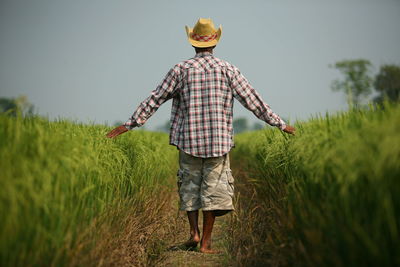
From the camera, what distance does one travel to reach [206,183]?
10.8 feet

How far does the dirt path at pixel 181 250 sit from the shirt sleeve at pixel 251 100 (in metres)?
1.23

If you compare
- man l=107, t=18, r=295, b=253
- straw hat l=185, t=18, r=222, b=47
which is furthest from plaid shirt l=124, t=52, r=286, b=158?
straw hat l=185, t=18, r=222, b=47

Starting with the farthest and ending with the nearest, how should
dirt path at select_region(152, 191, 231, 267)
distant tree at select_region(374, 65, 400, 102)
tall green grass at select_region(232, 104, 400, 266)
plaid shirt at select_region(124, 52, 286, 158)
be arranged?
distant tree at select_region(374, 65, 400, 102)
plaid shirt at select_region(124, 52, 286, 158)
dirt path at select_region(152, 191, 231, 267)
tall green grass at select_region(232, 104, 400, 266)

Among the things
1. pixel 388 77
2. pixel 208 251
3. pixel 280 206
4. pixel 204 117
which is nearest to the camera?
pixel 280 206

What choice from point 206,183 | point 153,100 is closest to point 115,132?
point 153,100

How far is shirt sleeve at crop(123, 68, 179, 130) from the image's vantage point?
3.30 metres

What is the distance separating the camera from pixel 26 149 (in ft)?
6.68

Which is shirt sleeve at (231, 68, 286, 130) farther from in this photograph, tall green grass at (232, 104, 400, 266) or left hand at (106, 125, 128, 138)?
left hand at (106, 125, 128, 138)

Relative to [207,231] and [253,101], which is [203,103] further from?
[207,231]

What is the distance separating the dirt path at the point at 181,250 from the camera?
307cm

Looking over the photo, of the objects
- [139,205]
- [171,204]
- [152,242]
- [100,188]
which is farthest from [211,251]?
[171,204]

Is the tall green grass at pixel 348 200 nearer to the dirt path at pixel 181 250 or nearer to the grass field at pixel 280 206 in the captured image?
the grass field at pixel 280 206

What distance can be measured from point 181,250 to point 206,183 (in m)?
0.67

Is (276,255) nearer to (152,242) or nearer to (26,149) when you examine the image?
(152,242)
